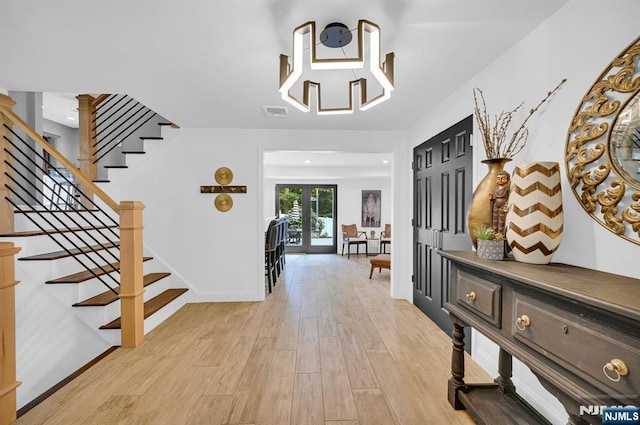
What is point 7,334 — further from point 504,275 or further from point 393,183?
point 393,183

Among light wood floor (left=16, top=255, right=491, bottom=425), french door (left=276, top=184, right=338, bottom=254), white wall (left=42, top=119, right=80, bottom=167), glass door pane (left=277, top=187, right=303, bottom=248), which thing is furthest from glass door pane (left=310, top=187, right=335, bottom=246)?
white wall (left=42, top=119, right=80, bottom=167)

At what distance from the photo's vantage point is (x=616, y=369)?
882mm

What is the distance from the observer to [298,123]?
3.83 m

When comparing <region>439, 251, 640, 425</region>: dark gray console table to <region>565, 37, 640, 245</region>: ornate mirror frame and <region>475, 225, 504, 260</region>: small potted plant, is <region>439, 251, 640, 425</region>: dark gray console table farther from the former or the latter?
<region>565, 37, 640, 245</region>: ornate mirror frame

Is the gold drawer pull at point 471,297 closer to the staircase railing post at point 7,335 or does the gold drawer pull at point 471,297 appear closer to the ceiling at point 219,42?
the ceiling at point 219,42

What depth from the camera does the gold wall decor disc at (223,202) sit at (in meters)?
4.11

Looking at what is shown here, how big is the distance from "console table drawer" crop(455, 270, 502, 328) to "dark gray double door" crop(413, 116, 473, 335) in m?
0.96

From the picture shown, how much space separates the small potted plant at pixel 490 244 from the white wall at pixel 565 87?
0.37m

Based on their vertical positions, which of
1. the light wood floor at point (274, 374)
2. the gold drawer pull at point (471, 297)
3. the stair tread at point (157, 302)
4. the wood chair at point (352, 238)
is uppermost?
the gold drawer pull at point (471, 297)

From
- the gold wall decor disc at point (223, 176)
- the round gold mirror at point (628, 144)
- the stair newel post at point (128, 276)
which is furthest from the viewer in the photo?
the gold wall decor disc at point (223, 176)

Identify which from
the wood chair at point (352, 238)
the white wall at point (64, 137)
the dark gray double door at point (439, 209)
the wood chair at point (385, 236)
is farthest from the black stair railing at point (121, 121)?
the wood chair at point (385, 236)

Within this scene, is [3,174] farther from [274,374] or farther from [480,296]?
[480,296]

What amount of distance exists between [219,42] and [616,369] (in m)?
2.48

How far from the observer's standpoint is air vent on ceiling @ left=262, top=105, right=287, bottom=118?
3.24 m
